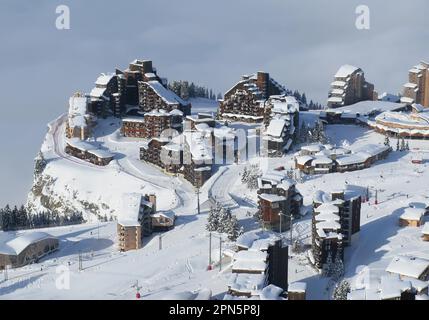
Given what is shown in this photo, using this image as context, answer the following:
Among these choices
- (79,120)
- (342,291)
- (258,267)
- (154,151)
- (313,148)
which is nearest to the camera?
(258,267)

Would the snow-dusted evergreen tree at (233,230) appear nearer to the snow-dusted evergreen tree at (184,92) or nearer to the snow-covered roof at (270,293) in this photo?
the snow-covered roof at (270,293)

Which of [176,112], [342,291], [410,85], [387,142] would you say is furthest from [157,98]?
[342,291]

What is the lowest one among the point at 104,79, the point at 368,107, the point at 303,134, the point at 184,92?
the point at 303,134

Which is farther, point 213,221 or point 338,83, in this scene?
point 338,83

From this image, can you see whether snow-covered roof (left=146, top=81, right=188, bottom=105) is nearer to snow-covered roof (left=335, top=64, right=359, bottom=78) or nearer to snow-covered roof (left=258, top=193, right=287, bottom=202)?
snow-covered roof (left=335, top=64, right=359, bottom=78)

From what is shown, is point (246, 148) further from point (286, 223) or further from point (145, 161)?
point (286, 223)

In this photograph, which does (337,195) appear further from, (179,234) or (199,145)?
(199,145)

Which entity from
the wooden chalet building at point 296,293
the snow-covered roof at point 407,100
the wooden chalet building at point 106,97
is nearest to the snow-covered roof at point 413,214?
the wooden chalet building at point 296,293
